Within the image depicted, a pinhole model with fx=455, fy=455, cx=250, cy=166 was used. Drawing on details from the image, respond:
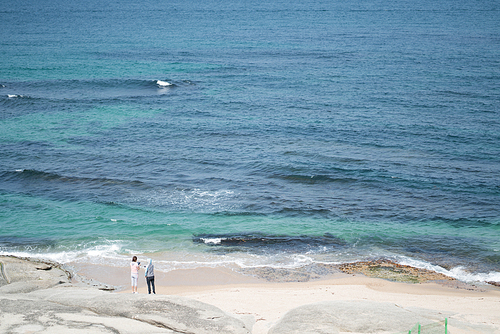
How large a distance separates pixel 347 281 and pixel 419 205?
10.4m

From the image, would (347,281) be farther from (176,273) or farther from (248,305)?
(176,273)

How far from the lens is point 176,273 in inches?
907

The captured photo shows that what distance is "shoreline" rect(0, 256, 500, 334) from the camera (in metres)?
17.6

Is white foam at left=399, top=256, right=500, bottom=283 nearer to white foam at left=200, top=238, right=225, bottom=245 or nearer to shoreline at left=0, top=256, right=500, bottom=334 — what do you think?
shoreline at left=0, top=256, right=500, bottom=334

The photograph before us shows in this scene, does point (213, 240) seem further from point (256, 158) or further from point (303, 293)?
point (256, 158)

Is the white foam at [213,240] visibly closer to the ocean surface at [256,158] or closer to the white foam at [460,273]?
the ocean surface at [256,158]

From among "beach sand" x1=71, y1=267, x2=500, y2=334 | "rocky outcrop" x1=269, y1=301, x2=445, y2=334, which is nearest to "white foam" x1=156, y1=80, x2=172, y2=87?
"beach sand" x1=71, y1=267, x2=500, y2=334

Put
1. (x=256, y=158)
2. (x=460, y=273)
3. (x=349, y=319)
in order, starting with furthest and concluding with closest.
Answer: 1. (x=256, y=158)
2. (x=460, y=273)
3. (x=349, y=319)

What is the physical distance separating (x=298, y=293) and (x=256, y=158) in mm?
18087

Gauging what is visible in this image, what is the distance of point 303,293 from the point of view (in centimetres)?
2066

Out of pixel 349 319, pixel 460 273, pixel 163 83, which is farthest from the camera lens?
pixel 163 83

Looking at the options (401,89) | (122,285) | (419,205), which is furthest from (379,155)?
(122,285)

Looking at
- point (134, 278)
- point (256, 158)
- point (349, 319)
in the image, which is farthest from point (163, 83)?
point (349, 319)

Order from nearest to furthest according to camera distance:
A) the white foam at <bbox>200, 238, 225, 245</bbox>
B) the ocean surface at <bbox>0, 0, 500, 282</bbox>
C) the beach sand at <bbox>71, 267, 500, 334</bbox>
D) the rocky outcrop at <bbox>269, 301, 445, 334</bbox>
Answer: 1. the rocky outcrop at <bbox>269, 301, 445, 334</bbox>
2. the beach sand at <bbox>71, 267, 500, 334</bbox>
3. the ocean surface at <bbox>0, 0, 500, 282</bbox>
4. the white foam at <bbox>200, 238, 225, 245</bbox>
